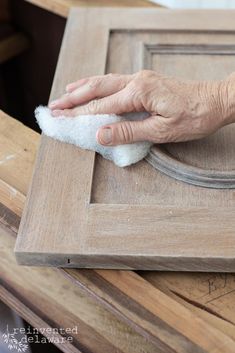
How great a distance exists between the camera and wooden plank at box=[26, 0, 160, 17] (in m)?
1.12

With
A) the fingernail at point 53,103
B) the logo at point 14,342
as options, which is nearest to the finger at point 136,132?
the fingernail at point 53,103

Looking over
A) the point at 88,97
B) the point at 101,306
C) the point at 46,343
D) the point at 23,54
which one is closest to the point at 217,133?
the point at 88,97

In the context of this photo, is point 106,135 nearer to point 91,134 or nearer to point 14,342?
point 91,134

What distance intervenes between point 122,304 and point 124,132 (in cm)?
23

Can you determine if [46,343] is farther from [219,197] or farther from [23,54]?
[23,54]

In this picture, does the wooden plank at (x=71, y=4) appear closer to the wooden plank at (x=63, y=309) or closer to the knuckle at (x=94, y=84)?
the knuckle at (x=94, y=84)

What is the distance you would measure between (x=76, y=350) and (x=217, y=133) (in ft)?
1.19

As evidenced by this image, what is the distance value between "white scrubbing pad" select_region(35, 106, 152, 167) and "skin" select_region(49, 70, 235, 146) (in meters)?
0.01

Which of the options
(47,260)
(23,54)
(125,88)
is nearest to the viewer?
(47,260)

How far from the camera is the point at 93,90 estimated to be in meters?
0.72

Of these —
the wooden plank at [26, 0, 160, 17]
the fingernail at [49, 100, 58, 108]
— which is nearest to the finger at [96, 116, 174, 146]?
the fingernail at [49, 100, 58, 108]

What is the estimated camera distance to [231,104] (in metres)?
0.65

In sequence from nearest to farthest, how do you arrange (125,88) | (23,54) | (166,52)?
(125,88)
(166,52)
(23,54)

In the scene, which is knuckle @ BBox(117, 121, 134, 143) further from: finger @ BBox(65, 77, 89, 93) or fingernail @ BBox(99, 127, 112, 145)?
finger @ BBox(65, 77, 89, 93)
